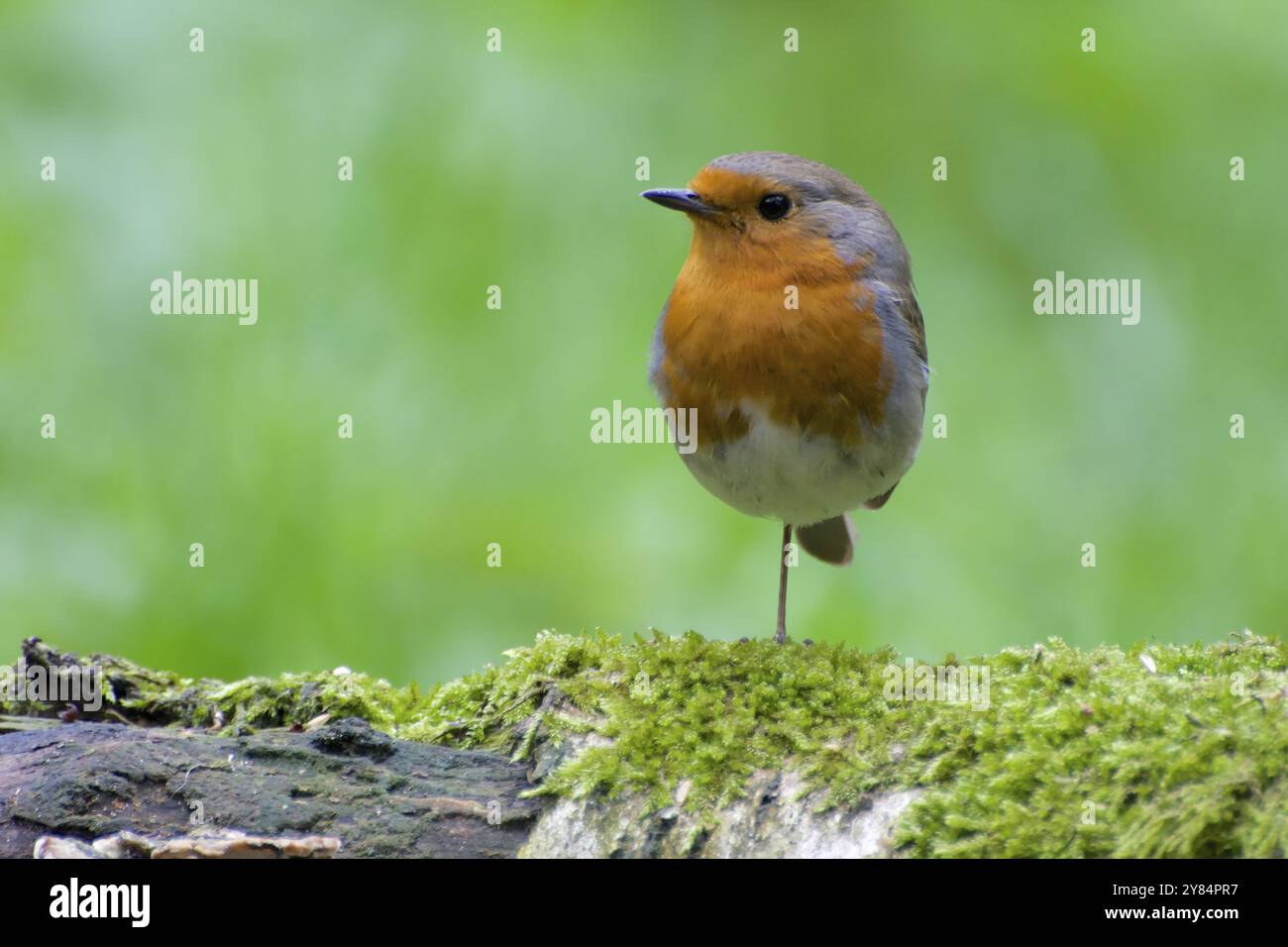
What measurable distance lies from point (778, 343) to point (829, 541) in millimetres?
1490

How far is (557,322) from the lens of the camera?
5.54 meters

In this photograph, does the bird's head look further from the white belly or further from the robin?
the white belly

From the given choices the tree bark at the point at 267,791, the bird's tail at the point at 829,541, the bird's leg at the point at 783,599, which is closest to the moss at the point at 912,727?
the tree bark at the point at 267,791

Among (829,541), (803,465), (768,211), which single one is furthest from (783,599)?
(768,211)

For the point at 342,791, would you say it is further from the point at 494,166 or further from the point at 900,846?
the point at 494,166

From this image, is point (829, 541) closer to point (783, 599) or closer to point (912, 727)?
point (783, 599)

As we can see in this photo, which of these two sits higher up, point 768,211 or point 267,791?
point 768,211

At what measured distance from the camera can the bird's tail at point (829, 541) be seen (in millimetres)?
5164

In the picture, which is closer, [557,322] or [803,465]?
[803,465]

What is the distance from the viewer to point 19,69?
5297 mm

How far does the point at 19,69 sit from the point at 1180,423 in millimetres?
5017

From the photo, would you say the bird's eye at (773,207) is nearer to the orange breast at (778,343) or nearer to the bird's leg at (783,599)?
the orange breast at (778,343)

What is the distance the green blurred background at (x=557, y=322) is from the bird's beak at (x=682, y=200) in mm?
1351

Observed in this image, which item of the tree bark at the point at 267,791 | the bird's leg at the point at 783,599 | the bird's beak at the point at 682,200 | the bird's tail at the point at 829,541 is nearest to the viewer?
the tree bark at the point at 267,791
